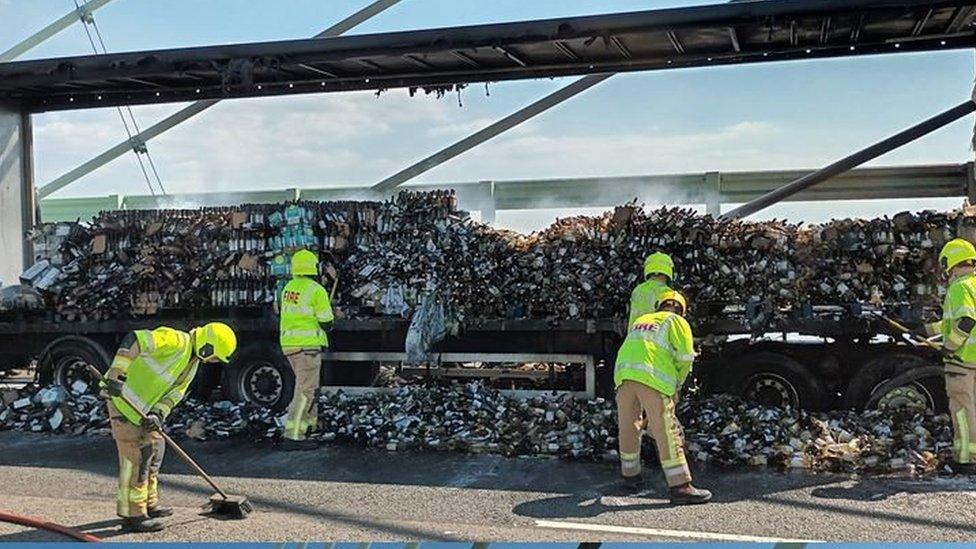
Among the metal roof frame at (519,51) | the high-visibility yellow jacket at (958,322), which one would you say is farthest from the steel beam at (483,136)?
the high-visibility yellow jacket at (958,322)

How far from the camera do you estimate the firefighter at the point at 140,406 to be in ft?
19.8

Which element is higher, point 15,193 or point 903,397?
point 15,193

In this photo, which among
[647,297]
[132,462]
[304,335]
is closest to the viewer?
[132,462]

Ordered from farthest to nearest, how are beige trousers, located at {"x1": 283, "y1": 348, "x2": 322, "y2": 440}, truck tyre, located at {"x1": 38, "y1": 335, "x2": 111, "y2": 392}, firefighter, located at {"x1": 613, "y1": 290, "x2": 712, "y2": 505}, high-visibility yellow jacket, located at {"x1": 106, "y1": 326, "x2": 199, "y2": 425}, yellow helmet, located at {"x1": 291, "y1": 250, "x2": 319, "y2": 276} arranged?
truck tyre, located at {"x1": 38, "y1": 335, "x2": 111, "y2": 392}, yellow helmet, located at {"x1": 291, "y1": 250, "x2": 319, "y2": 276}, beige trousers, located at {"x1": 283, "y1": 348, "x2": 322, "y2": 440}, firefighter, located at {"x1": 613, "y1": 290, "x2": 712, "y2": 505}, high-visibility yellow jacket, located at {"x1": 106, "y1": 326, "x2": 199, "y2": 425}

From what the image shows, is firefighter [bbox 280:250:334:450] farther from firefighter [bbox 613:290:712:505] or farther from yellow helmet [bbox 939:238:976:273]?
yellow helmet [bbox 939:238:976:273]

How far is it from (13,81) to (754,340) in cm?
998

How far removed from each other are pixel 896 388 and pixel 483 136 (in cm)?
820

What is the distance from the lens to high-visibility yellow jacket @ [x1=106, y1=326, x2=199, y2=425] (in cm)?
603

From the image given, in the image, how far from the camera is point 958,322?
731 cm

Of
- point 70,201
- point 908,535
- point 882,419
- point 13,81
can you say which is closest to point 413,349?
point 882,419

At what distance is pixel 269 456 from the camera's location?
27.6 feet

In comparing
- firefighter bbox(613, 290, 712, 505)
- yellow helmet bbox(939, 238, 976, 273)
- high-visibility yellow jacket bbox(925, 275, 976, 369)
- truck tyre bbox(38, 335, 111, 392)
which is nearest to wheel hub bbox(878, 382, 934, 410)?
high-visibility yellow jacket bbox(925, 275, 976, 369)

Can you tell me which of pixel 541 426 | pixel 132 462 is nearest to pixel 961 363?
pixel 541 426

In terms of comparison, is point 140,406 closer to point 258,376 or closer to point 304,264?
point 304,264
